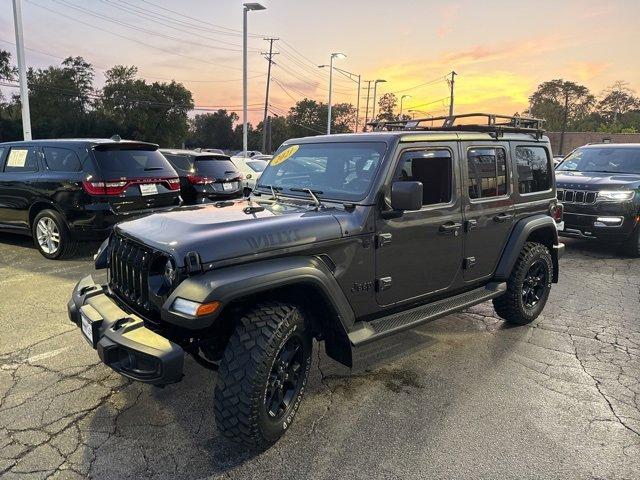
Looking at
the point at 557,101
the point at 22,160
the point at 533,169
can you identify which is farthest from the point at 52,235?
the point at 557,101

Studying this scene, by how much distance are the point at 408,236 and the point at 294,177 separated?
1112 mm

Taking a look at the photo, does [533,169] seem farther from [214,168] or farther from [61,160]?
[214,168]

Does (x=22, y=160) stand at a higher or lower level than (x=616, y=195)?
higher

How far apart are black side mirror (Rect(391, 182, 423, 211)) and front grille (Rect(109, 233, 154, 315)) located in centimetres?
161

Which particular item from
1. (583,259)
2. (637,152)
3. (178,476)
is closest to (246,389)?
(178,476)

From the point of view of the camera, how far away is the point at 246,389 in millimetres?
2525

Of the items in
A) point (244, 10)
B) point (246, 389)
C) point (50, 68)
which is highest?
point (50, 68)

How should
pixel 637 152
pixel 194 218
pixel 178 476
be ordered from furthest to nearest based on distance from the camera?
pixel 637 152 < pixel 194 218 < pixel 178 476

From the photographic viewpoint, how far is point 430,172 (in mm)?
3764

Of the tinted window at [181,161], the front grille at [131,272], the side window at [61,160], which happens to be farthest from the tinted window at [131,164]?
the front grille at [131,272]

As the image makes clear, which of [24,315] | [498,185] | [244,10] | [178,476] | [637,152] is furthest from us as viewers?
[244,10]

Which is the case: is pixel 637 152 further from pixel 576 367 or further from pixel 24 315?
pixel 24 315

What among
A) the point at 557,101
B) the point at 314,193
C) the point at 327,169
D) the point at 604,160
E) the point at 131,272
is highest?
the point at 557,101

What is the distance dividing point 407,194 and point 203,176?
6.86m
